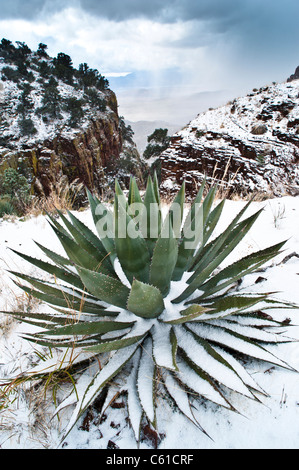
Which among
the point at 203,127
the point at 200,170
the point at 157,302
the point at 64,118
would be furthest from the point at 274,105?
the point at 64,118

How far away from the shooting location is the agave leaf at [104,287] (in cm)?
101

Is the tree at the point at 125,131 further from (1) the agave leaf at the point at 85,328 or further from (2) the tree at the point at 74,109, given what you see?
(1) the agave leaf at the point at 85,328

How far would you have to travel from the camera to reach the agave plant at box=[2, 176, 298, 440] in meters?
0.98

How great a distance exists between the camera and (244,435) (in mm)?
953

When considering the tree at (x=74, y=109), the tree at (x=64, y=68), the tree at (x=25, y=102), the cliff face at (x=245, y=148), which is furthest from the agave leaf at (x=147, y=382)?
the tree at (x=64, y=68)

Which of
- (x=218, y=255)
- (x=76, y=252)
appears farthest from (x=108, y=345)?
(x=218, y=255)

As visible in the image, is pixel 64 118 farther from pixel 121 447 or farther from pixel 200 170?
pixel 121 447

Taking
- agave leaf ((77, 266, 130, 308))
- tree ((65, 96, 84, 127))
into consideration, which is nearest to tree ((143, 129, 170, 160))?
tree ((65, 96, 84, 127))

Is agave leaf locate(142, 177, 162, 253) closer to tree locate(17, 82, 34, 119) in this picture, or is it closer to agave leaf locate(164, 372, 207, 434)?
agave leaf locate(164, 372, 207, 434)

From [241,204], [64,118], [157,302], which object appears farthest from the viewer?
[64,118]

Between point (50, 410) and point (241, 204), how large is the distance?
371 cm

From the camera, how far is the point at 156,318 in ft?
4.25
